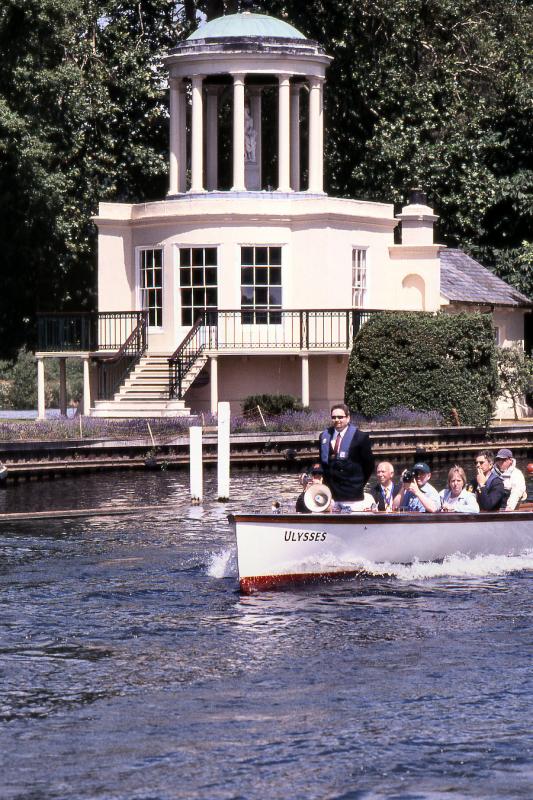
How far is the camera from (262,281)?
4841 cm

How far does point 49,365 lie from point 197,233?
134ft

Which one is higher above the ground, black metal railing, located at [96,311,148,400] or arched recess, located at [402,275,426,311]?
arched recess, located at [402,275,426,311]

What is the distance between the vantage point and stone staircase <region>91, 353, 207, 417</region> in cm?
4497

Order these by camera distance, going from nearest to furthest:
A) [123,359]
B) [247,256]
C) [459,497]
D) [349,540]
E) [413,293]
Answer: [349,540]
[459,497]
[123,359]
[247,256]
[413,293]

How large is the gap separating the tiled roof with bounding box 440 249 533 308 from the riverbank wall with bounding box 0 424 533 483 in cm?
810

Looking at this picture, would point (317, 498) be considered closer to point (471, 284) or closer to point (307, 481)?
point (307, 481)

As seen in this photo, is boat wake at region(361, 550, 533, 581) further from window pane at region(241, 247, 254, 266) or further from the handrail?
window pane at region(241, 247, 254, 266)

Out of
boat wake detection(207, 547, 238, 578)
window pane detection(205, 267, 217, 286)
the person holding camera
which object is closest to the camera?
the person holding camera

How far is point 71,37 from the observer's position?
173 ft

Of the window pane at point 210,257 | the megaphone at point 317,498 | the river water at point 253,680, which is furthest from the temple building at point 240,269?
the megaphone at point 317,498

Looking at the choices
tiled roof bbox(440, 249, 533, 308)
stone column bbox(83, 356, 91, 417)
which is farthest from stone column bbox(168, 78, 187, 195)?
tiled roof bbox(440, 249, 533, 308)

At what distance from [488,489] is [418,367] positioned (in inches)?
850

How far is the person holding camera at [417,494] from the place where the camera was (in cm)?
2209

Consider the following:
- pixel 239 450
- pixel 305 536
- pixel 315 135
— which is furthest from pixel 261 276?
pixel 305 536
